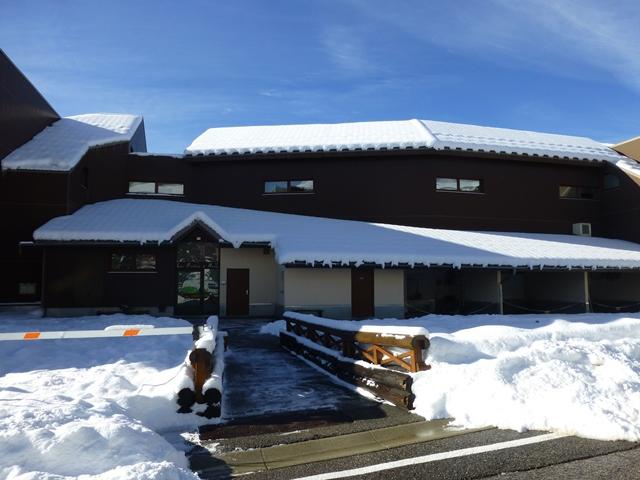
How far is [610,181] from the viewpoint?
944 inches

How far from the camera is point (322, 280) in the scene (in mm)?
18281

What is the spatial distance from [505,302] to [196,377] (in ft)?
62.7

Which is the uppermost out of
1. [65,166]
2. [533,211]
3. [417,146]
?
[417,146]

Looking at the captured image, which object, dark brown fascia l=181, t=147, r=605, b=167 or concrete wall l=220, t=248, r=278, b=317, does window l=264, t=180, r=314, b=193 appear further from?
concrete wall l=220, t=248, r=278, b=317

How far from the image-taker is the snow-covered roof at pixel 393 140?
73.2 feet

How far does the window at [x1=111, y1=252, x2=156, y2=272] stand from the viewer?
18734 mm

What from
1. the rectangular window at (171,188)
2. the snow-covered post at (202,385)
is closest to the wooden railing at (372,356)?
the snow-covered post at (202,385)

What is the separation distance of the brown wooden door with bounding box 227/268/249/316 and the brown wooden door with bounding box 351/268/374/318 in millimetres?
4703

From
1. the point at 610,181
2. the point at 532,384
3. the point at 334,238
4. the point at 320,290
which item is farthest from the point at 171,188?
the point at 610,181

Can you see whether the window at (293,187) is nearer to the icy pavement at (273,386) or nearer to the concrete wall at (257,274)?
the concrete wall at (257,274)

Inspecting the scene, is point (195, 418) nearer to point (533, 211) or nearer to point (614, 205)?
point (533, 211)

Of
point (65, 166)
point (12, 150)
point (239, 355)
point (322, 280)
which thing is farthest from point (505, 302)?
point (12, 150)

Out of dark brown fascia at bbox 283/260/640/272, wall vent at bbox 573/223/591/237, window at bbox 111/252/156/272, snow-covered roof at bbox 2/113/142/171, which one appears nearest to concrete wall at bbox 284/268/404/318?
dark brown fascia at bbox 283/260/640/272

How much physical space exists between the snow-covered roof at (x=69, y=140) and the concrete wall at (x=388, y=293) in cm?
1336
